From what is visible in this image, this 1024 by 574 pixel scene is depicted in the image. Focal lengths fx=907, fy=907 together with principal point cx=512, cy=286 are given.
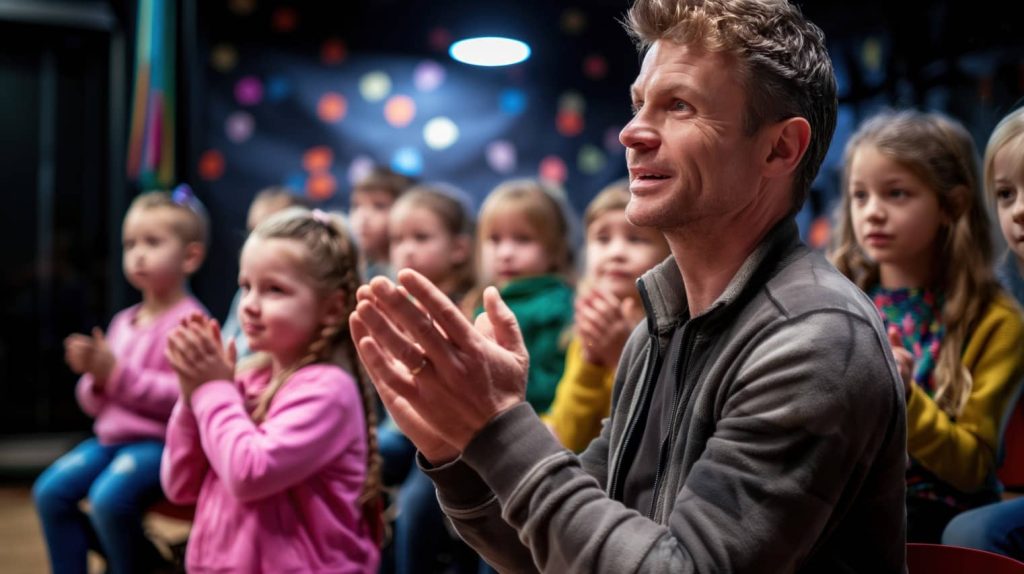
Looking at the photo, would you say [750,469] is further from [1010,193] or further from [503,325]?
[1010,193]

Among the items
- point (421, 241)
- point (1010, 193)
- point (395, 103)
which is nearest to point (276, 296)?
point (421, 241)

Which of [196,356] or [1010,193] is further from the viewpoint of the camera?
[196,356]

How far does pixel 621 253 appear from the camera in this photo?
7.36 ft

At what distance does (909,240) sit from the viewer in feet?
5.67

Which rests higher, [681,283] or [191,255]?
[681,283]

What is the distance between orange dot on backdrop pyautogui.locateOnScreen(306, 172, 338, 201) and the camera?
4.41m

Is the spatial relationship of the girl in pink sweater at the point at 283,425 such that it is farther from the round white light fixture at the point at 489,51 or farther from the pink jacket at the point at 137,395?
the round white light fixture at the point at 489,51

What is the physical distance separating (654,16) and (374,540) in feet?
4.06

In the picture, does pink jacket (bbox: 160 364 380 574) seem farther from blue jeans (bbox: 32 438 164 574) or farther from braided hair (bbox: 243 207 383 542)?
blue jeans (bbox: 32 438 164 574)

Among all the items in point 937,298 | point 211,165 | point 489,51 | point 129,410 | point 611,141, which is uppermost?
point 489,51

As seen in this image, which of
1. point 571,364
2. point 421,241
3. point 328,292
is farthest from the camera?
point 421,241

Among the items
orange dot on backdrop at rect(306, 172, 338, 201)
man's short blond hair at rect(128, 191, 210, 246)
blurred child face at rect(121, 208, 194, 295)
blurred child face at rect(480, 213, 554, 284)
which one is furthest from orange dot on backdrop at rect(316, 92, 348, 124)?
blurred child face at rect(480, 213, 554, 284)

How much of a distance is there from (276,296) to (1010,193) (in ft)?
4.34

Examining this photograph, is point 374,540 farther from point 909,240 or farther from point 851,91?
point 851,91
